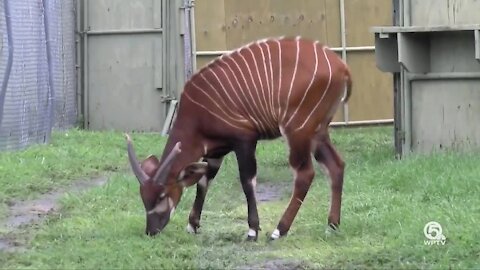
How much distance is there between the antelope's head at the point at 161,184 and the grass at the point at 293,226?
140mm

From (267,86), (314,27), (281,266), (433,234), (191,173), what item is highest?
(314,27)

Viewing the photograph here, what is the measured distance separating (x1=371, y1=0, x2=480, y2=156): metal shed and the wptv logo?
3.64 metres

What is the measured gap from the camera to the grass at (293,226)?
231 inches

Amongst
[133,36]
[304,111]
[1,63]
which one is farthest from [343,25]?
[304,111]

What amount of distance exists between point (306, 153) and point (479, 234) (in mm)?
1321

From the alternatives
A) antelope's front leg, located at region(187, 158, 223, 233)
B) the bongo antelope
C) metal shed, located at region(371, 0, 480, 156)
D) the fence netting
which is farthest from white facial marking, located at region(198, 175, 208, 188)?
the fence netting

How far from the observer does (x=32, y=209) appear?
793cm

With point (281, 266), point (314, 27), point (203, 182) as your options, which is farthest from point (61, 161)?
point (314, 27)

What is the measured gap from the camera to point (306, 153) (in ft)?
21.6

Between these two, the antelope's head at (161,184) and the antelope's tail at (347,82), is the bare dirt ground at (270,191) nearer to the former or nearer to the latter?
the antelope's tail at (347,82)

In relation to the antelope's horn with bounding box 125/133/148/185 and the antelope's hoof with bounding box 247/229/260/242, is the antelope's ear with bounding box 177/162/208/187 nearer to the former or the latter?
the antelope's horn with bounding box 125/133/148/185

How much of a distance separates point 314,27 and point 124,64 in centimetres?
295

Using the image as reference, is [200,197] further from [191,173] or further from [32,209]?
[32,209]

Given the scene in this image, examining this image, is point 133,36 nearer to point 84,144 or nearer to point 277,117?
point 84,144
